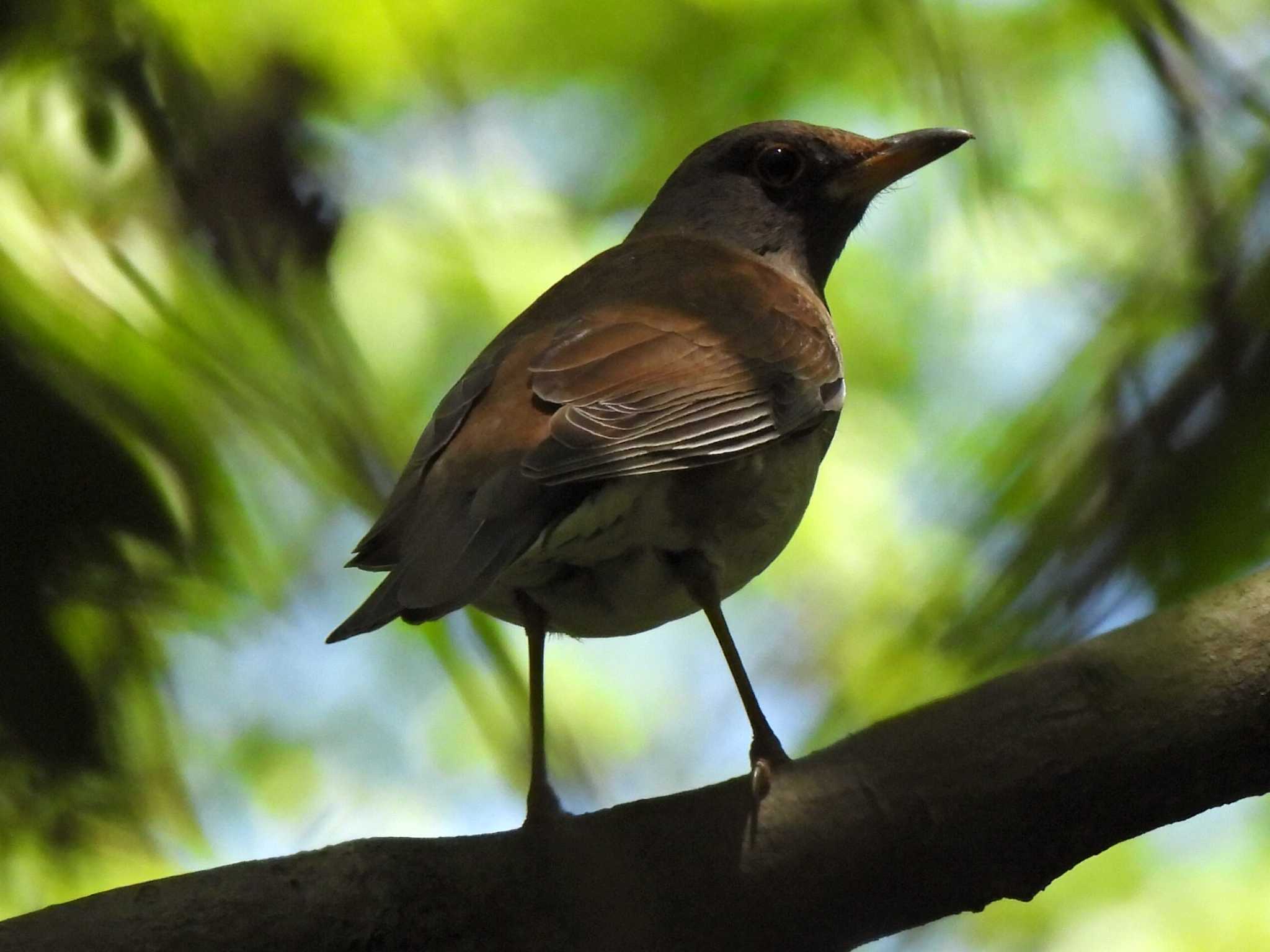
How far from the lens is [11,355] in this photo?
300cm

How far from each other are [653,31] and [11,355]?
108 inches

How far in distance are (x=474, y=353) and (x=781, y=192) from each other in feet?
4.18

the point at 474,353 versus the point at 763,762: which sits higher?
the point at 474,353

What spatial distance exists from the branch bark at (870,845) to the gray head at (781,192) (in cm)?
264

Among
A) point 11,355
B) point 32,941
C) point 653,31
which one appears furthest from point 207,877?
point 653,31

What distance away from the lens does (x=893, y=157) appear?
5035 mm

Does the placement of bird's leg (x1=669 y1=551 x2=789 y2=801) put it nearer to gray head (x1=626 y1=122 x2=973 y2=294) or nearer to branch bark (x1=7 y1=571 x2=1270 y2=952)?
branch bark (x1=7 y1=571 x2=1270 y2=952)

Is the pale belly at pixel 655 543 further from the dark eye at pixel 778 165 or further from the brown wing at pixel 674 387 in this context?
the dark eye at pixel 778 165

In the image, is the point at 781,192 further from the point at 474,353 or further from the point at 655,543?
the point at 655,543

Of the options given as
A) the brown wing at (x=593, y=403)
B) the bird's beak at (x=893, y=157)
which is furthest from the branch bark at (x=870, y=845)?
the bird's beak at (x=893, y=157)

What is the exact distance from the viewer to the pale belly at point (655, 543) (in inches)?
146

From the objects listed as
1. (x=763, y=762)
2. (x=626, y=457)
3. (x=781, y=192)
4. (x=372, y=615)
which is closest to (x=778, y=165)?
(x=781, y=192)

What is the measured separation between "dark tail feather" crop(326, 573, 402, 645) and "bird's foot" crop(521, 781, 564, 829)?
0.63m

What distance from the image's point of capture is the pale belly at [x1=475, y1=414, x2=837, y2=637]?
3.71m
